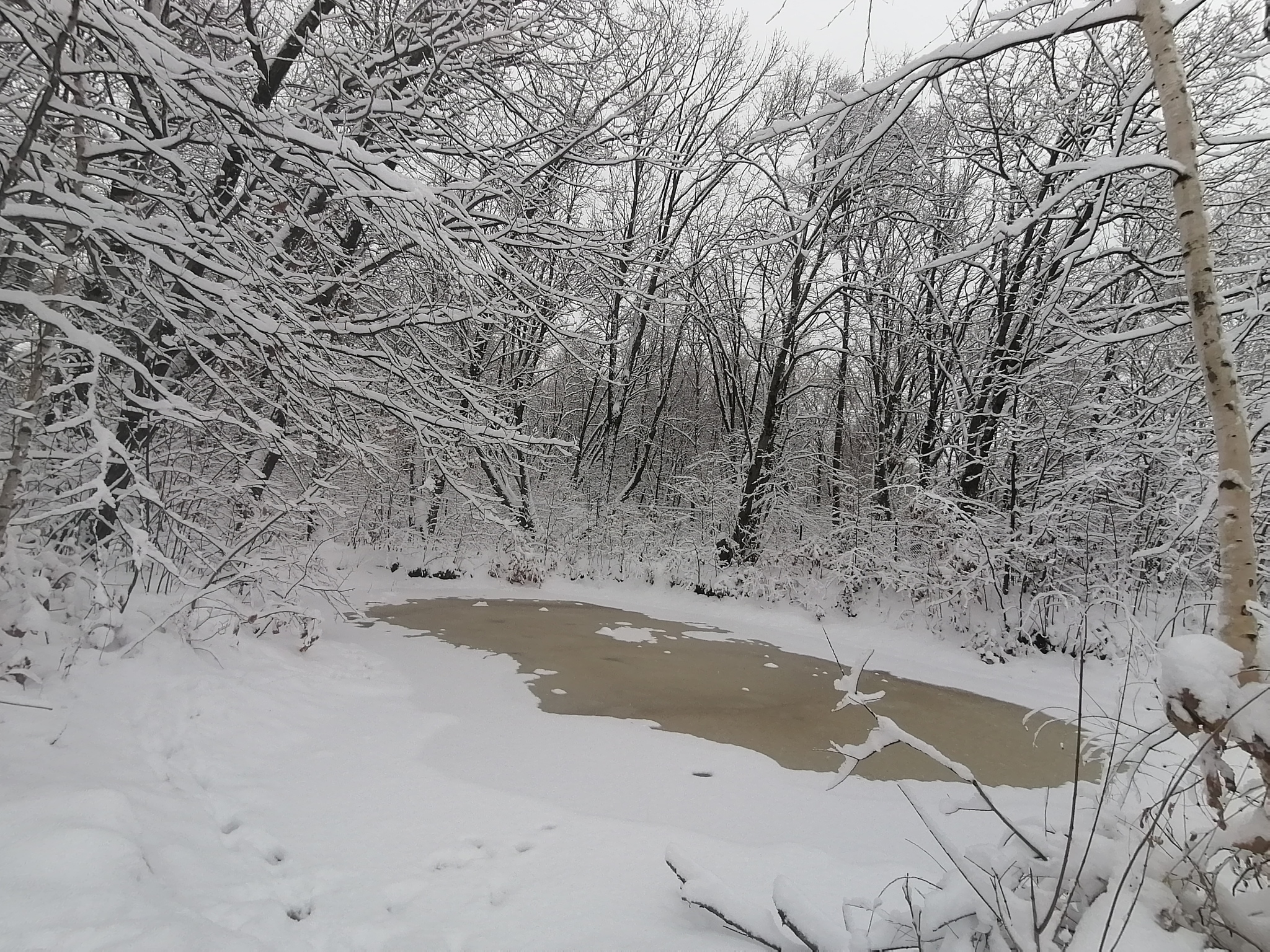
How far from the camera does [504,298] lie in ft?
14.1

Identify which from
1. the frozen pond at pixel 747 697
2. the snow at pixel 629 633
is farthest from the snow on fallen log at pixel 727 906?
the snow at pixel 629 633

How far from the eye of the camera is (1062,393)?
30.3 feet

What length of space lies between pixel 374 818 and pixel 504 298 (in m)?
3.23

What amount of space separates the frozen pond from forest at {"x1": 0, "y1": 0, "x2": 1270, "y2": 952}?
4.58 feet

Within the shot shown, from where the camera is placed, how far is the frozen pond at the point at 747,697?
497 centimetres

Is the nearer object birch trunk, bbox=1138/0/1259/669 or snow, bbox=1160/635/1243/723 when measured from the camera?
snow, bbox=1160/635/1243/723

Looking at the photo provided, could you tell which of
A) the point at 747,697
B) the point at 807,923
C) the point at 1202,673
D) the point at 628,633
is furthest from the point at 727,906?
the point at 628,633

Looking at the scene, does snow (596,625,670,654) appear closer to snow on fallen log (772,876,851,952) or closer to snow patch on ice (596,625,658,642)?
snow patch on ice (596,625,658,642)

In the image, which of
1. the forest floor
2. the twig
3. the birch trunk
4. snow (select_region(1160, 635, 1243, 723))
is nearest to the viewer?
snow (select_region(1160, 635, 1243, 723))

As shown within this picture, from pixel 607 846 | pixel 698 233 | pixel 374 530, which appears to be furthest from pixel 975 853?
pixel 698 233

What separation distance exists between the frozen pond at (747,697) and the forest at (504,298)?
1395mm

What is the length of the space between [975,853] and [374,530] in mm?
14241

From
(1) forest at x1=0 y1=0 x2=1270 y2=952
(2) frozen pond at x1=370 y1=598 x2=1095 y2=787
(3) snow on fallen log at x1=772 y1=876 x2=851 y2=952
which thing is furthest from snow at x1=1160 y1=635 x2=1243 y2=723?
(2) frozen pond at x1=370 y1=598 x2=1095 y2=787

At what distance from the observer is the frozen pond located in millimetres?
4973
